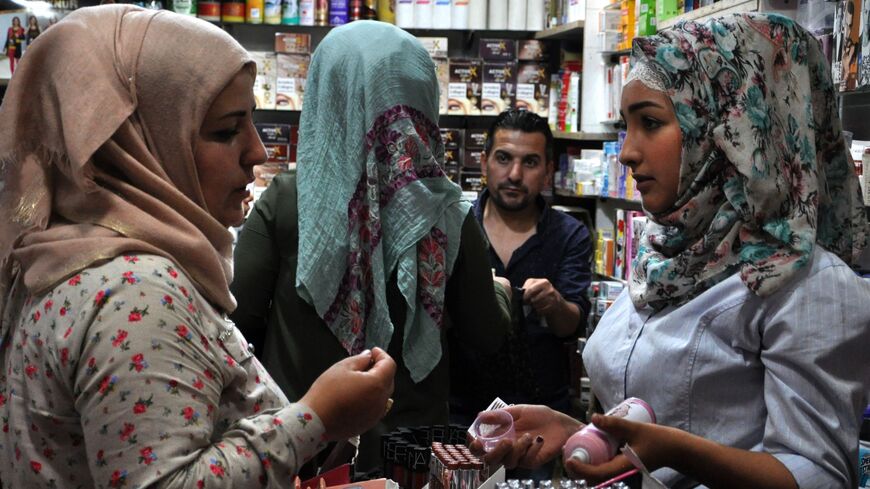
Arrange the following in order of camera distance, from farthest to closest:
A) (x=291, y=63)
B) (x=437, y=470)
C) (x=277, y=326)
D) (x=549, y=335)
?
(x=291, y=63)
(x=549, y=335)
(x=277, y=326)
(x=437, y=470)

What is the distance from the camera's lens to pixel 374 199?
2.27m

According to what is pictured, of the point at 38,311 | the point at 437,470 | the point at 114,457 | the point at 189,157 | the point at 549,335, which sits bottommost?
the point at 549,335

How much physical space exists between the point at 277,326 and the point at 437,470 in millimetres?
807

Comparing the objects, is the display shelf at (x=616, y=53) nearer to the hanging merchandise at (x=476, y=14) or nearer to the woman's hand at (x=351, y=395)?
the hanging merchandise at (x=476, y=14)

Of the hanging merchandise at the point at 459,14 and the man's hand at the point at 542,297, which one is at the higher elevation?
the hanging merchandise at the point at 459,14

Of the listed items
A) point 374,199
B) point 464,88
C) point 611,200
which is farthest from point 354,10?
point 374,199

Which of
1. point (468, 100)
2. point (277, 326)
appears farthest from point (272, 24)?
point (277, 326)

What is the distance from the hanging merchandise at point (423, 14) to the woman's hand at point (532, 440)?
11.5 feet

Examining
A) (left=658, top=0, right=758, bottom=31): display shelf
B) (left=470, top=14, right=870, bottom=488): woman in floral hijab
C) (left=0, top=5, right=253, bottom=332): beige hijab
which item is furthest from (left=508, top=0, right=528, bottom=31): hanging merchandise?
(left=0, top=5, right=253, bottom=332): beige hijab

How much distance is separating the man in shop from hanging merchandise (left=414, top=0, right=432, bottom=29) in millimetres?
1236

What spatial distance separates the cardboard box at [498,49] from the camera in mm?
5168

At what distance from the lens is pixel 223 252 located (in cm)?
148

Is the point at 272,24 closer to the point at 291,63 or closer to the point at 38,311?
the point at 291,63

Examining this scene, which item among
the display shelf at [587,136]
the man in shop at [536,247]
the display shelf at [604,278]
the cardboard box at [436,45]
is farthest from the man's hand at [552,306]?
the cardboard box at [436,45]
